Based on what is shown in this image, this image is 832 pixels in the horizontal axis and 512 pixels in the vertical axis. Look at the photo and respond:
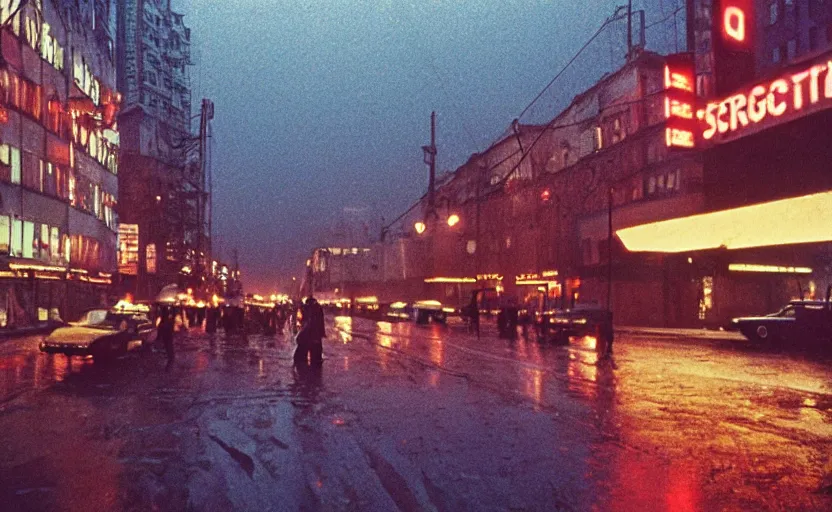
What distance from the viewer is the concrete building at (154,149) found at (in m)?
82.1

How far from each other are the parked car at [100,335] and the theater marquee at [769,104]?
20.1 m

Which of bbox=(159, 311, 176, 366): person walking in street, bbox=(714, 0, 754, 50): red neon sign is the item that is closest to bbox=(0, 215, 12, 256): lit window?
bbox=(159, 311, 176, 366): person walking in street

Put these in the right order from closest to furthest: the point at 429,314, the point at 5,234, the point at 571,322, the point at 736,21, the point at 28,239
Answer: the point at 736,21
the point at 571,322
the point at 5,234
the point at 28,239
the point at 429,314

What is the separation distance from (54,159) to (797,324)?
40.2m

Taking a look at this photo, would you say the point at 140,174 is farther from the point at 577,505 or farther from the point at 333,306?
the point at 577,505

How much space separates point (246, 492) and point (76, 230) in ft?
164

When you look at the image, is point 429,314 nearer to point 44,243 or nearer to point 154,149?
point 44,243

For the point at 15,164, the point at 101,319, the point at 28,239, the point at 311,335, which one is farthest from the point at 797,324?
the point at 28,239

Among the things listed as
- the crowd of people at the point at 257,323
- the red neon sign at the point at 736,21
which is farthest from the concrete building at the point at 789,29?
the crowd of people at the point at 257,323

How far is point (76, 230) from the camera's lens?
171 feet

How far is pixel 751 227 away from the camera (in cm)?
3206

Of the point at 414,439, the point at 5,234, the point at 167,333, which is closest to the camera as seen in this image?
the point at 414,439

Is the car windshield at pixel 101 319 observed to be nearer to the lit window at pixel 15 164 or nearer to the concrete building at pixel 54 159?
the concrete building at pixel 54 159

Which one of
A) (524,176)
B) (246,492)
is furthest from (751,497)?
(524,176)
